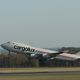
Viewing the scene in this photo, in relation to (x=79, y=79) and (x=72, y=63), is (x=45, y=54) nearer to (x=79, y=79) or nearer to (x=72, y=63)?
(x=72, y=63)

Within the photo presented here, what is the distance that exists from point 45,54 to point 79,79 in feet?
249

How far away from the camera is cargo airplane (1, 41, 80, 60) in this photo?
374 feet

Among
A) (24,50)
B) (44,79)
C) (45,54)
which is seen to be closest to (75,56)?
(45,54)

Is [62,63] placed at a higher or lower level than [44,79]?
higher

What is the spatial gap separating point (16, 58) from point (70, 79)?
207ft

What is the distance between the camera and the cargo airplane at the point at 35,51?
114 m

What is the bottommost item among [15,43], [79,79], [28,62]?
[79,79]

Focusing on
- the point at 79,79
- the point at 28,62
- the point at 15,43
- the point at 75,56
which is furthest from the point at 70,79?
the point at 15,43

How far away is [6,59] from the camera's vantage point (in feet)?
345

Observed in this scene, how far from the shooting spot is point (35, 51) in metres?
124

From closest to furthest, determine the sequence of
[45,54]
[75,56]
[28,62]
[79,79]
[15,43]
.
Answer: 1. [79,79]
2. [28,62]
3. [75,56]
4. [45,54]
5. [15,43]

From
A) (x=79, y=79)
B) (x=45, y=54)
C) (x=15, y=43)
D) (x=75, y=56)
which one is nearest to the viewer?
(x=79, y=79)

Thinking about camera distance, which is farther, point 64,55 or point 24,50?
point 24,50

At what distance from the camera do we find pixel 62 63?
353 ft
